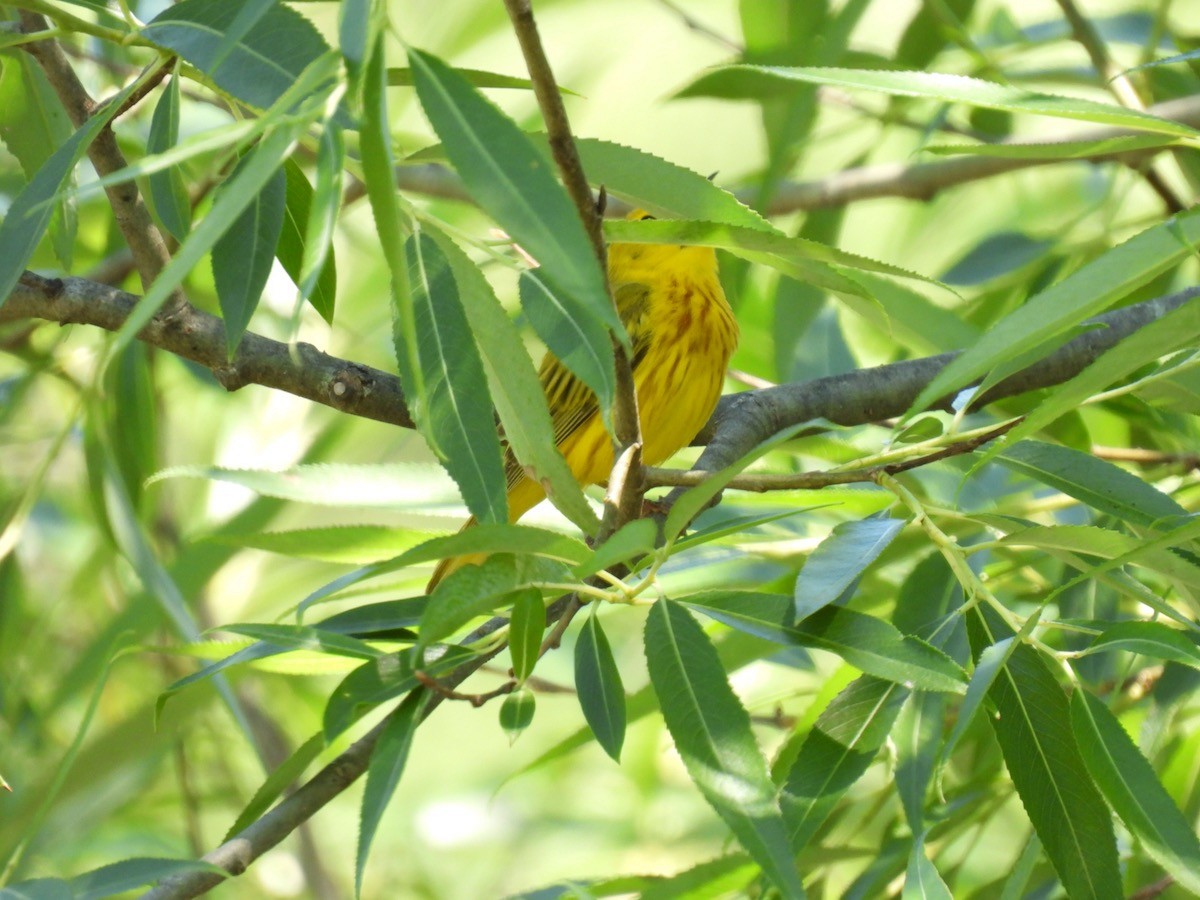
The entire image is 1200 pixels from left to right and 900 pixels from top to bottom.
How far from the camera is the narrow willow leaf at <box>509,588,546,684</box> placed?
2.44ft

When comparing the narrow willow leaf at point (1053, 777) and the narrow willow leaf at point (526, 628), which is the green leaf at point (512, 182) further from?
the narrow willow leaf at point (1053, 777)

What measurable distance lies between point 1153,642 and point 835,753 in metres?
0.20

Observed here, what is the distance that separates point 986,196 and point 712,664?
3307mm

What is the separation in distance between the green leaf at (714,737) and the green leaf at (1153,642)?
0.22 metres

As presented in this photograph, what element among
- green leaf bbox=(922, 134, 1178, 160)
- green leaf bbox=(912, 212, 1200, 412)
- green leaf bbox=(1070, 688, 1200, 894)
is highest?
green leaf bbox=(922, 134, 1178, 160)

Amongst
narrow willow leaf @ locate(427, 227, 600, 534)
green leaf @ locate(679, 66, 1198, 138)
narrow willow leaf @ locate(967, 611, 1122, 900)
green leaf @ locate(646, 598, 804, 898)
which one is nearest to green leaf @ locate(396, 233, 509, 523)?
narrow willow leaf @ locate(427, 227, 600, 534)

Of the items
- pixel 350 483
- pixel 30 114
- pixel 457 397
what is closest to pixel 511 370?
pixel 457 397

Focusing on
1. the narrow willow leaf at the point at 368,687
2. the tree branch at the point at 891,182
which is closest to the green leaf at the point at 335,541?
the narrow willow leaf at the point at 368,687

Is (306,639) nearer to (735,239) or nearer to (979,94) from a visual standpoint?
(735,239)

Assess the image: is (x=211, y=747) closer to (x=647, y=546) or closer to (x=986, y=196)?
(x=647, y=546)

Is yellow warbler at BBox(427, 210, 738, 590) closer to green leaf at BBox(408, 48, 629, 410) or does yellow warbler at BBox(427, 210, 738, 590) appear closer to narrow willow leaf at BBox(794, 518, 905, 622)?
narrow willow leaf at BBox(794, 518, 905, 622)

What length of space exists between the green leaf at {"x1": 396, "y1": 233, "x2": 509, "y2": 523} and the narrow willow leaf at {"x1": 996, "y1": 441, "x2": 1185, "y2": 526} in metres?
0.41

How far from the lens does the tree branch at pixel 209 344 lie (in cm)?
106

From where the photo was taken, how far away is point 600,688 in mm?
844
